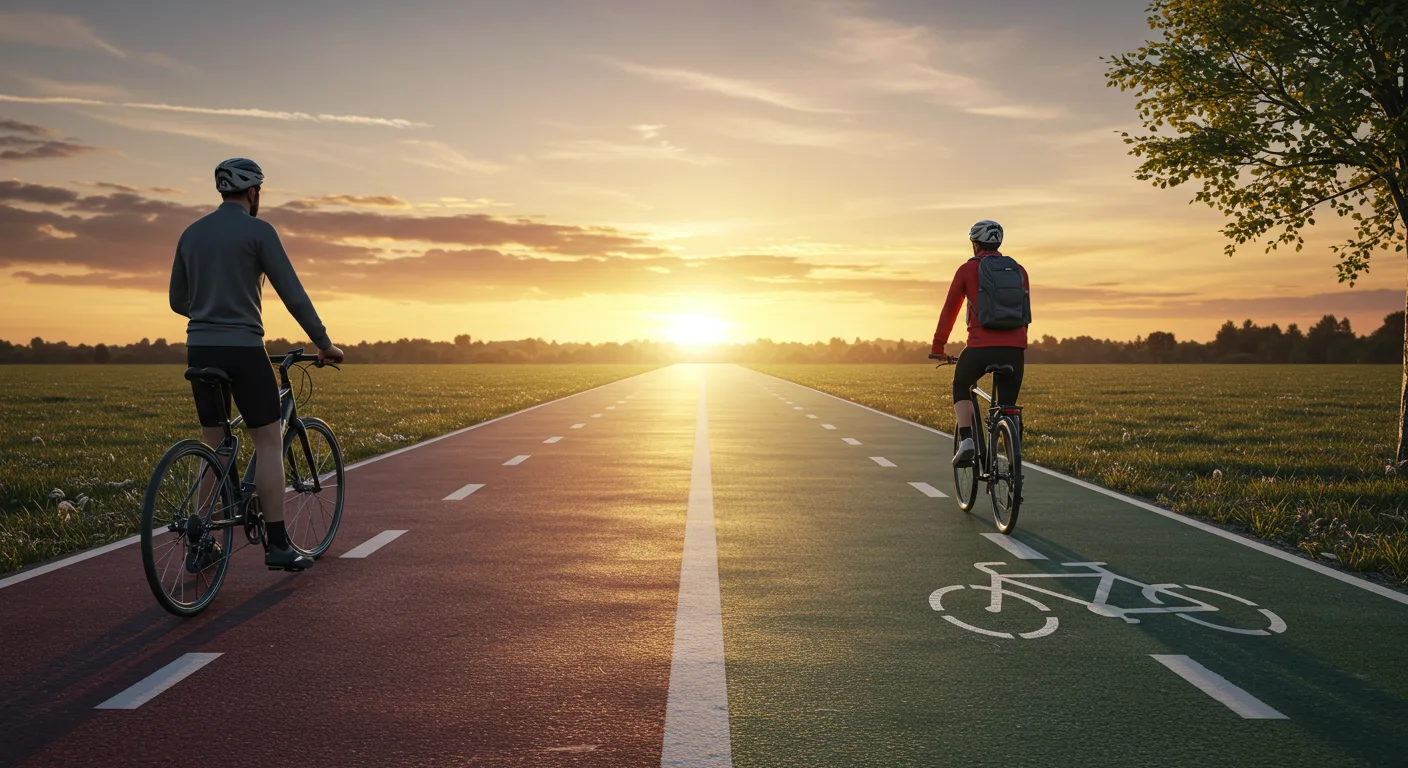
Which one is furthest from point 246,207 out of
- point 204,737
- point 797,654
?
point 797,654

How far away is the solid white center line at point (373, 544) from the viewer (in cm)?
800

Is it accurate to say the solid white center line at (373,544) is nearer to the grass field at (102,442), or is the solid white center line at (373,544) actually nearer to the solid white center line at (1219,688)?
the grass field at (102,442)

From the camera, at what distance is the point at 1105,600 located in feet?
21.2

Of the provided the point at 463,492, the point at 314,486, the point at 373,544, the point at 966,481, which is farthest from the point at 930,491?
the point at 314,486

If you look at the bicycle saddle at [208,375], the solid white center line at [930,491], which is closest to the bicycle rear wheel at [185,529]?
the bicycle saddle at [208,375]

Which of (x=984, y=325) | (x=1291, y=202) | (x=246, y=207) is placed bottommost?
(x=984, y=325)

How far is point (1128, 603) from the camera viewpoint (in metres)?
6.41

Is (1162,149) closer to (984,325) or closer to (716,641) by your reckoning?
(984,325)

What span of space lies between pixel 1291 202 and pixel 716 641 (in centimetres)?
1203

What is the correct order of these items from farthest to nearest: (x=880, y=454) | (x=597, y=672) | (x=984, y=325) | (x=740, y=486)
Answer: (x=880, y=454) → (x=740, y=486) → (x=984, y=325) → (x=597, y=672)

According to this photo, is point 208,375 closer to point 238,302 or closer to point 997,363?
point 238,302

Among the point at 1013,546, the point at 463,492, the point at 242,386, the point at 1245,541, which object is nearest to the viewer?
the point at 242,386

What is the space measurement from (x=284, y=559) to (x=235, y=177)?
2.20m

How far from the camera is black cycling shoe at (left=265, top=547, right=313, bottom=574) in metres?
6.86
